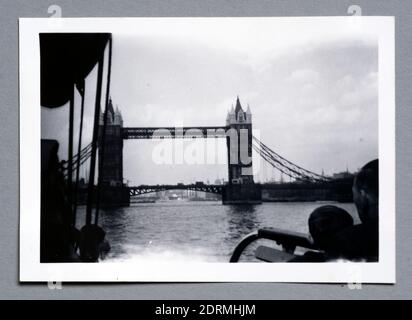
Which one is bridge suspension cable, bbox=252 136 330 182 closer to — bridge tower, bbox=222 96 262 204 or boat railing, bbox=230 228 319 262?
bridge tower, bbox=222 96 262 204

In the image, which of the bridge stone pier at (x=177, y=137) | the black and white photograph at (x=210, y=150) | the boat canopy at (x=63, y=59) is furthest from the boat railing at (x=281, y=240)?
the boat canopy at (x=63, y=59)

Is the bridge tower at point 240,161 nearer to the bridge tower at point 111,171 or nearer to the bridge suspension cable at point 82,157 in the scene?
the bridge tower at point 111,171

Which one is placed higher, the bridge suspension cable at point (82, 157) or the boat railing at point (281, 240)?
the bridge suspension cable at point (82, 157)

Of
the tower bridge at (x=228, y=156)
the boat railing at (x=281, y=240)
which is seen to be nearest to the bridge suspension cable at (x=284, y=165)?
the tower bridge at (x=228, y=156)

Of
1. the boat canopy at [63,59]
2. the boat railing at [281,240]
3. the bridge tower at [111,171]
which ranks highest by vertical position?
the boat canopy at [63,59]

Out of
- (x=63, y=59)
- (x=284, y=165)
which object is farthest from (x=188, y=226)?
(x=63, y=59)

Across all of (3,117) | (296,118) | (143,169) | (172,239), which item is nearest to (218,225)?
(172,239)

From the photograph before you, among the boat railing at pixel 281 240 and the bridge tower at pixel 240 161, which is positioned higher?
the bridge tower at pixel 240 161

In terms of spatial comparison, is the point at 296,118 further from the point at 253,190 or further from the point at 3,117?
the point at 3,117
